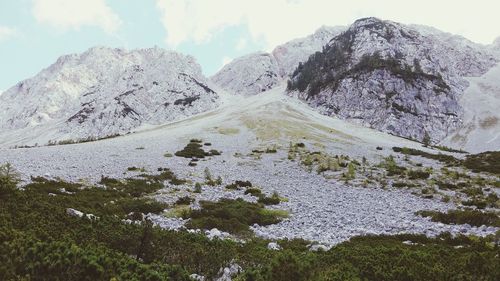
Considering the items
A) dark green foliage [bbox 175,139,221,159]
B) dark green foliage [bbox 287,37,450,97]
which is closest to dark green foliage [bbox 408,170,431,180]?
dark green foliage [bbox 175,139,221,159]

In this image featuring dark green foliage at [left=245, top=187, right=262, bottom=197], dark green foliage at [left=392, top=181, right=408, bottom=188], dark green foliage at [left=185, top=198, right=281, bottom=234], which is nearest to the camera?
dark green foliage at [left=185, top=198, right=281, bottom=234]

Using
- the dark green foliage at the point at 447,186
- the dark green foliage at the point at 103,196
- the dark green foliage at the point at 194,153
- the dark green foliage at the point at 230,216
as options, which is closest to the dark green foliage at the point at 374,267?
the dark green foliage at the point at 230,216

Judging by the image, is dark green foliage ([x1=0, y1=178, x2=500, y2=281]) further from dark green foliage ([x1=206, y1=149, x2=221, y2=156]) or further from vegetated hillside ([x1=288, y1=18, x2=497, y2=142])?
vegetated hillside ([x1=288, y1=18, x2=497, y2=142])

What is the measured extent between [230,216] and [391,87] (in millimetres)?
152499

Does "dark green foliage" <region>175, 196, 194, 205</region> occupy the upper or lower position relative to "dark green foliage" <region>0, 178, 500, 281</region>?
lower

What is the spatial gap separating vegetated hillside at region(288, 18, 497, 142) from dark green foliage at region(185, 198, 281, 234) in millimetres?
129865

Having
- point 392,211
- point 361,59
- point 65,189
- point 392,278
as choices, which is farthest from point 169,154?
point 361,59

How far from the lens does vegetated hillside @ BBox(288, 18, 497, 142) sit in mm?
153125

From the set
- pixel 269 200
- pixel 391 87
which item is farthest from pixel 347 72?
pixel 269 200

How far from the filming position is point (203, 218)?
73.5 feet

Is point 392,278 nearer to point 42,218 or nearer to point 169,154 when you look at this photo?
point 42,218

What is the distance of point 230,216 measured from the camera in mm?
23891

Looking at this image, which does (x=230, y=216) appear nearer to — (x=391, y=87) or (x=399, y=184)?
(x=399, y=184)

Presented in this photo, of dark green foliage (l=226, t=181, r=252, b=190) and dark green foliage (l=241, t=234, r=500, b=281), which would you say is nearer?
dark green foliage (l=241, t=234, r=500, b=281)
